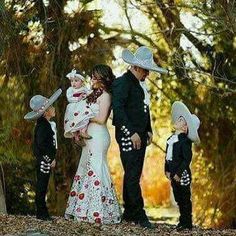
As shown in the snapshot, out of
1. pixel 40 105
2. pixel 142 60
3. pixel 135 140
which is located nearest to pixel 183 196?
pixel 135 140

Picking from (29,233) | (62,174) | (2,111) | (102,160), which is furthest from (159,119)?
(29,233)

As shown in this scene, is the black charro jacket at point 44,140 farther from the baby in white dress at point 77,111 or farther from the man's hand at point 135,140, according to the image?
the man's hand at point 135,140

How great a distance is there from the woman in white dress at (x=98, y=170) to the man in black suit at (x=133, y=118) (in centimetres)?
31

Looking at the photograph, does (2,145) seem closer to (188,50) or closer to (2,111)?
(2,111)

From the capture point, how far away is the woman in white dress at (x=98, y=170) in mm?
7480

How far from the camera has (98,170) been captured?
24.8 ft

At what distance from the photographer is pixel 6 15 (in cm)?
805

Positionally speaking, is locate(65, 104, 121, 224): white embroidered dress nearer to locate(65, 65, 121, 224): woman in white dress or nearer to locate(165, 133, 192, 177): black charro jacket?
locate(65, 65, 121, 224): woman in white dress

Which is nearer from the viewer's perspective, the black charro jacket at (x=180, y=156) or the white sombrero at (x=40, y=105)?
the black charro jacket at (x=180, y=156)

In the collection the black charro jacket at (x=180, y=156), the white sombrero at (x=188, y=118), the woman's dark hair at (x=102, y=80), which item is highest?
the woman's dark hair at (x=102, y=80)

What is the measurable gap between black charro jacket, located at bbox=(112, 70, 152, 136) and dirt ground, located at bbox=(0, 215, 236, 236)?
0.92m

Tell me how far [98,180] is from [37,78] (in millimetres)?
2963

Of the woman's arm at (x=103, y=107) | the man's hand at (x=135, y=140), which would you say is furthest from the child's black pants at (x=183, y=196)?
the woman's arm at (x=103, y=107)

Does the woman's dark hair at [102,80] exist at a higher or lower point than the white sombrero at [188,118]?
higher
